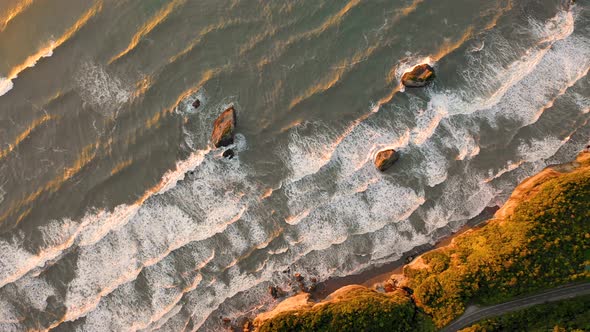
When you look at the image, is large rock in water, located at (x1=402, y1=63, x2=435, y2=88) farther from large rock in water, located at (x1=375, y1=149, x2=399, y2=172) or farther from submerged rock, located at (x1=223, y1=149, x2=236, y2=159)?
submerged rock, located at (x1=223, y1=149, x2=236, y2=159)

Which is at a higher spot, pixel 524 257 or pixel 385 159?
pixel 385 159

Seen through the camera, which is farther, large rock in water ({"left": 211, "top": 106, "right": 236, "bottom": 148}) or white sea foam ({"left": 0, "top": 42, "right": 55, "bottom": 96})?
white sea foam ({"left": 0, "top": 42, "right": 55, "bottom": 96})

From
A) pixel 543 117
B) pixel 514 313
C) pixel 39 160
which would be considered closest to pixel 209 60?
pixel 39 160

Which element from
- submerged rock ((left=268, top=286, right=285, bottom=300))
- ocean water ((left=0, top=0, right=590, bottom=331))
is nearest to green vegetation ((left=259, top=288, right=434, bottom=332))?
submerged rock ((left=268, top=286, right=285, bottom=300))

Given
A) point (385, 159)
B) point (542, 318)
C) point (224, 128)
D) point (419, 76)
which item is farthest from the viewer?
point (224, 128)

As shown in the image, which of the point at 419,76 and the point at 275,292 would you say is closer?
the point at 419,76

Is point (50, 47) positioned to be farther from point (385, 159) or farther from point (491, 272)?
point (491, 272)

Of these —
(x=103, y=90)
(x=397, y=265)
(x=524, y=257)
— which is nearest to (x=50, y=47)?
(x=103, y=90)
